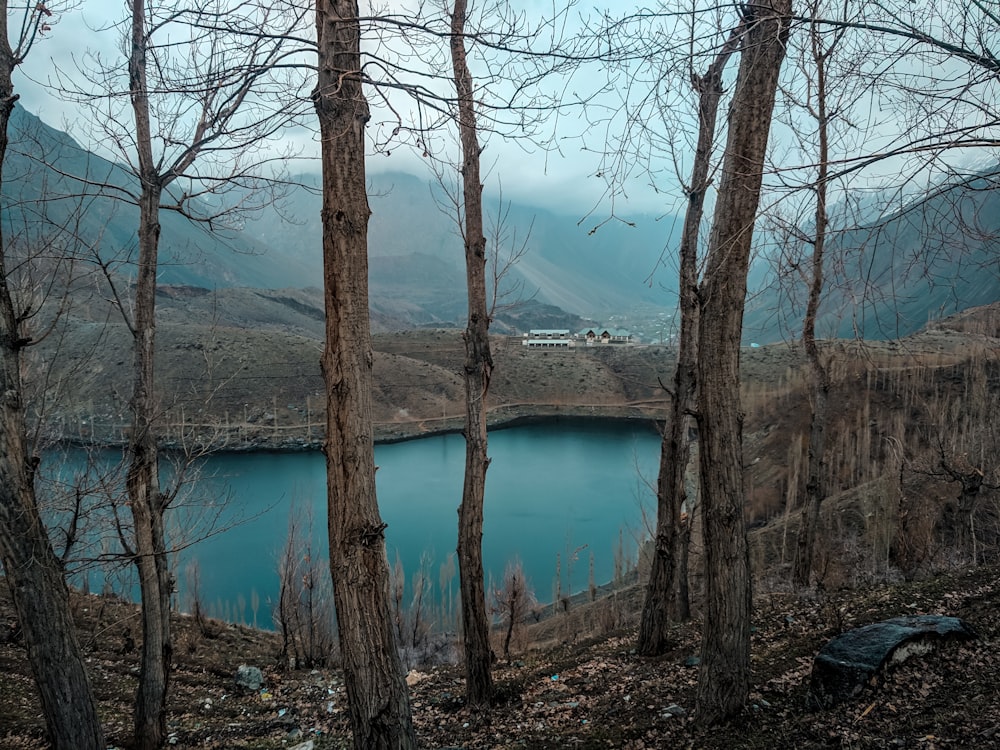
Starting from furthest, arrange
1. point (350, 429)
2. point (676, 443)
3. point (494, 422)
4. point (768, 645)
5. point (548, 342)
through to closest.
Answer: point (548, 342) < point (494, 422) < point (676, 443) < point (768, 645) < point (350, 429)

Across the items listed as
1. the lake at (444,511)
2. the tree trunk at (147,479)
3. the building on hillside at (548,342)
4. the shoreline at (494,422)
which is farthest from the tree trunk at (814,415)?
the building on hillside at (548,342)

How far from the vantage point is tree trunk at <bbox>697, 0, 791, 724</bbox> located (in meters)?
3.88

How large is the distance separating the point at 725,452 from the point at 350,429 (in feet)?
7.44

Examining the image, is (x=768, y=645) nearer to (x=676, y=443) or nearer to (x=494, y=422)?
(x=676, y=443)

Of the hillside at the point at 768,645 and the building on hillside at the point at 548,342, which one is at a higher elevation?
the building on hillside at the point at 548,342

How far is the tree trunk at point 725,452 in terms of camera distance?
→ 3.88m

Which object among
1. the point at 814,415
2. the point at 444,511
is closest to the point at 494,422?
the point at 444,511

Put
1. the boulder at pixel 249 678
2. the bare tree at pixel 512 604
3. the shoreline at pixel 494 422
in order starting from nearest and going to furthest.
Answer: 1. the boulder at pixel 249 678
2. the bare tree at pixel 512 604
3. the shoreline at pixel 494 422

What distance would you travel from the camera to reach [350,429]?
322cm

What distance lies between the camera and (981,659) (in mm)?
3908

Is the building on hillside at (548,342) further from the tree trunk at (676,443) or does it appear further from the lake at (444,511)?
the tree trunk at (676,443)

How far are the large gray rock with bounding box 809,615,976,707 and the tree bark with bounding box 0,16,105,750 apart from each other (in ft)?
15.0

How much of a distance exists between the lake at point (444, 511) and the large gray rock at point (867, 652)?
1034 centimetres

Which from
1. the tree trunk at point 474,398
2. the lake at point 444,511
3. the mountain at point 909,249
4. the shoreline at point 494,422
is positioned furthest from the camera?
the shoreline at point 494,422
